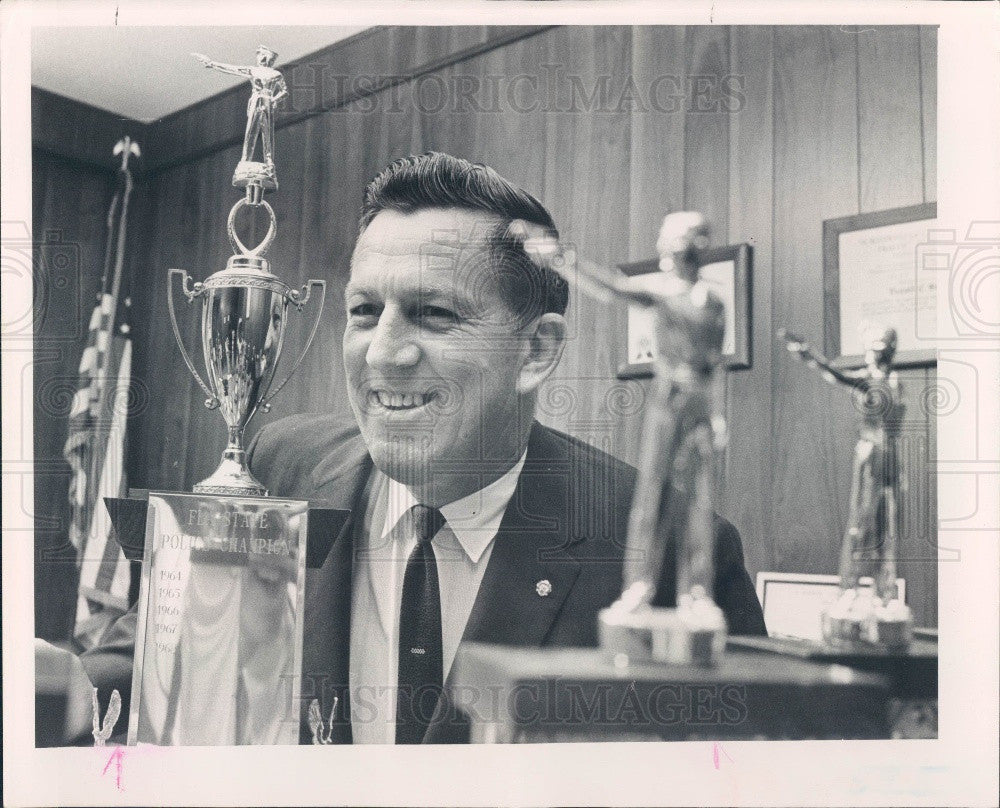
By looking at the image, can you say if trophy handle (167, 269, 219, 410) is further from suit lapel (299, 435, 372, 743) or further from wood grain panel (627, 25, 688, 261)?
wood grain panel (627, 25, 688, 261)

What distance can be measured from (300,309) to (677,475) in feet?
2.20

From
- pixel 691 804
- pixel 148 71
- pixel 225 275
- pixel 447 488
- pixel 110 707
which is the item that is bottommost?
pixel 691 804

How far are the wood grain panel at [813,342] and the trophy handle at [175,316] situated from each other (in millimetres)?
916

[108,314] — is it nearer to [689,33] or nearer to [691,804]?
[689,33]

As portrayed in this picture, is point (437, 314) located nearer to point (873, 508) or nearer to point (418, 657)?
point (418, 657)

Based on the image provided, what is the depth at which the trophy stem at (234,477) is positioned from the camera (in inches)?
65.3

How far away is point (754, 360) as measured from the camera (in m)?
1.61

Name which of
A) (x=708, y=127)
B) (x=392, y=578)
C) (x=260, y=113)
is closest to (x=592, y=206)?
(x=708, y=127)

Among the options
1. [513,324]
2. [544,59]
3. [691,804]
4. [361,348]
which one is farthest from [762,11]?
[691,804]

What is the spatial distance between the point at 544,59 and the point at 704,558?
85cm

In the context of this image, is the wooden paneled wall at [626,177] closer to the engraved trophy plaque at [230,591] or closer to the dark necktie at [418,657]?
the engraved trophy plaque at [230,591]

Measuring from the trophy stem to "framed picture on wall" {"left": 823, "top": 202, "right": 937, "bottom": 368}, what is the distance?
37.2 inches

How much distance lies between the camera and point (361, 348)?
1.67 meters

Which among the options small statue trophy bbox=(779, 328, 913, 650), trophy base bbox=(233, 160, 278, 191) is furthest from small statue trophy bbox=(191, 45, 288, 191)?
small statue trophy bbox=(779, 328, 913, 650)
